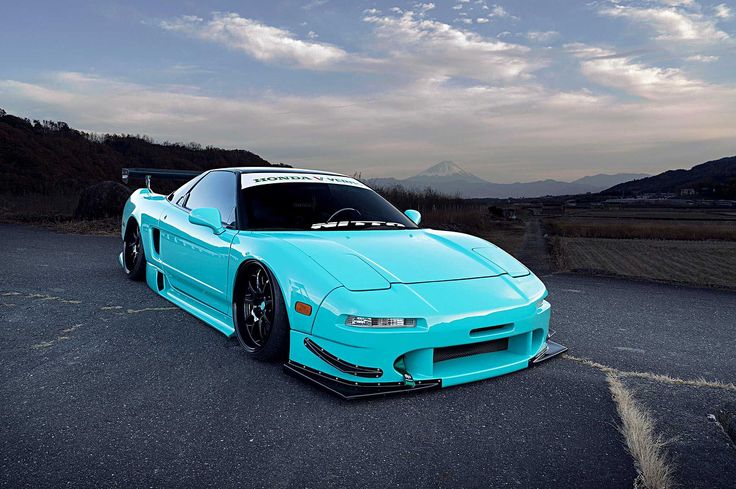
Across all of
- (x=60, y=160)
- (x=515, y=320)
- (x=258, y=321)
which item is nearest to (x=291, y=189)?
(x=258, y=321)

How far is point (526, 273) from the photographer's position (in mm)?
4125

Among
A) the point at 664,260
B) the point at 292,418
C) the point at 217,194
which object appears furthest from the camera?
the point at 664,260

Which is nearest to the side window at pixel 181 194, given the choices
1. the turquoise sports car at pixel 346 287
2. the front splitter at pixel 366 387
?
the turquoise sports car at pixel 346 287

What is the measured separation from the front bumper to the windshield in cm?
121

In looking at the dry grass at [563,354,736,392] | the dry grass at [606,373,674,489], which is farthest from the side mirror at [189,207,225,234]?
the dry grass at [606,373,674,489]

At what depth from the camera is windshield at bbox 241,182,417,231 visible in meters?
4.42

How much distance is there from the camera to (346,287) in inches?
129

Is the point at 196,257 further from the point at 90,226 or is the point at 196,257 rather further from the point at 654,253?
the point at 654,253

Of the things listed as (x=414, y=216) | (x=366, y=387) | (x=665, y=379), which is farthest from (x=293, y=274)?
(x=665, y=379)

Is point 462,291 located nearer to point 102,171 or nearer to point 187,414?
point 187,414

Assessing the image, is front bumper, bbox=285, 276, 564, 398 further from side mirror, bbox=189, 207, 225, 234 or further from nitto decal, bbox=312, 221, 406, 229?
side mirror, bbox=189, 207, 225, 234

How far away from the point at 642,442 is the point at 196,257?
3.45m

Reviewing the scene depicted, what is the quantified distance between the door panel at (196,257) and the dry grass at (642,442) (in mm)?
2631

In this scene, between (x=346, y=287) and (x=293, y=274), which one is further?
(x=293, y=274)
